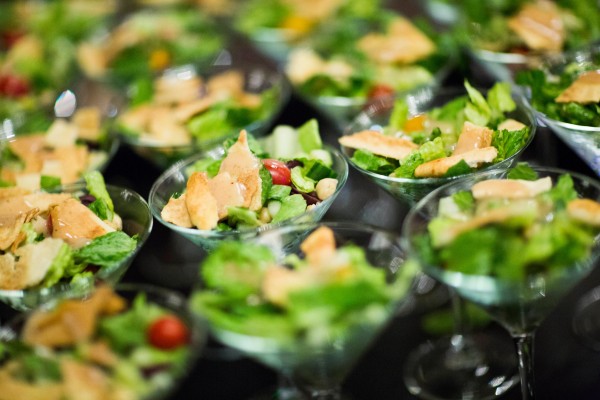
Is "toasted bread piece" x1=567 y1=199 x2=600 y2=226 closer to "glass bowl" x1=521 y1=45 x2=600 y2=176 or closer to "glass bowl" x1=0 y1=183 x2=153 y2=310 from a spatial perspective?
"glass bowl" x1=521 y1=45 x2=600 y2=176

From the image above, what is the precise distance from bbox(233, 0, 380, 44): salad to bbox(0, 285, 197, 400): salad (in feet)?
7.37

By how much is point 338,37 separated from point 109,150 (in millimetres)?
1221

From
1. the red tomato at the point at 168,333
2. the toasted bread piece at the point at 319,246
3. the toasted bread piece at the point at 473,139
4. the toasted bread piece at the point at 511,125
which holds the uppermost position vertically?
the toasted bread piece at the point at 319,246

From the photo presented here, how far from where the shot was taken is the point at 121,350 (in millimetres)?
1481

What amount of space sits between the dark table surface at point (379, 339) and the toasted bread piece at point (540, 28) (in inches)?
9.4

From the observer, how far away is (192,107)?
8.93 feet

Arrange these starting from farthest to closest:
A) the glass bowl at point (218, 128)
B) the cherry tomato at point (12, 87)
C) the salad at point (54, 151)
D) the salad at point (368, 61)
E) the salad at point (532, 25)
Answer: the cherry tomato at point (12, 87) < the salad at point (368, 61) < the salad at point (532, 25) < the glass bowl at point (218, 128) < the salad at point (54, 151)

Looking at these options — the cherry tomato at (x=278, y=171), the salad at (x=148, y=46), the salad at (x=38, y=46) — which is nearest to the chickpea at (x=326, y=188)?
the cherry tomato at (x=278, y=171)

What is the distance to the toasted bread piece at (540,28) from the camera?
2695 mm

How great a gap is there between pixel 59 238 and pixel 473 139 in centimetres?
118

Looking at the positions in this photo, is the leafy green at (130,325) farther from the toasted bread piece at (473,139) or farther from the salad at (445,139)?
the toasted bread piece at (473,139)

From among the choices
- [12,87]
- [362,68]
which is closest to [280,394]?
[362,68]

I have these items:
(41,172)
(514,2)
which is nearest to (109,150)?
A: (41,172)

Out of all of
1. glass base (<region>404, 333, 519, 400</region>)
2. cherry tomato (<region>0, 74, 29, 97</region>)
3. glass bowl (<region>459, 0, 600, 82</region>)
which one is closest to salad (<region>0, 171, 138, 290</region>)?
glass base (<region>404, 333, 519, 400</region>)
